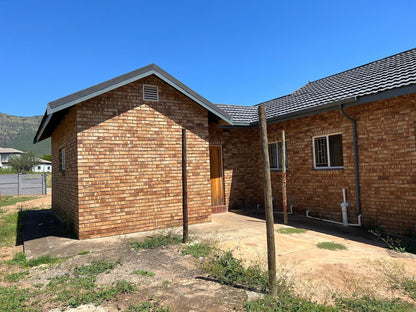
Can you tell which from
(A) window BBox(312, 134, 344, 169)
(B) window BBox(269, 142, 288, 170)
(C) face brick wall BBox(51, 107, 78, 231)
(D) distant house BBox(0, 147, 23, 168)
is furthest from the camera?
(D) distant house BBox(0, 147, 23, 168)

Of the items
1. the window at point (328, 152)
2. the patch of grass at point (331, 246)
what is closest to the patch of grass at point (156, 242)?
the patch of grass at point (331, 246)

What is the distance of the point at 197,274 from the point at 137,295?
1059 millimetres

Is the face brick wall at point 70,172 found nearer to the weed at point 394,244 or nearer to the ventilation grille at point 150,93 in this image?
the ventilation grille at point 150,93

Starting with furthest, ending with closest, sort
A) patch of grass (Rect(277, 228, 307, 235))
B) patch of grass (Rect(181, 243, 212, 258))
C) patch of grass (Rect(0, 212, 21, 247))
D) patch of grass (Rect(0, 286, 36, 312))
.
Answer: patch of grass (Rect(0, 212, 21, 247)), patch of grass (Rect(277, 228, 307, 235)), patch of grass (Rect(181, 243, 212, 258)), patch of grass (Rect(0, 286, 36, 312))

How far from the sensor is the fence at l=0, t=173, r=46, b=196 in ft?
71.3

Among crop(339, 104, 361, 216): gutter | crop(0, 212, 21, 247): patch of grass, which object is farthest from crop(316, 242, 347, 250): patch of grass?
crop(0, 212, 21, 247): patch of grass

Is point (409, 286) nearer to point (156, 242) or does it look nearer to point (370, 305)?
point (370, 305)

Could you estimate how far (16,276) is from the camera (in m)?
4.60

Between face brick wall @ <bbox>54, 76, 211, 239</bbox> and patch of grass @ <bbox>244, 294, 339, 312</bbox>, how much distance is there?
14.9 feet

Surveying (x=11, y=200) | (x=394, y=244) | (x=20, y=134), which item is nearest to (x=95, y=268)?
(x=394, y=244)

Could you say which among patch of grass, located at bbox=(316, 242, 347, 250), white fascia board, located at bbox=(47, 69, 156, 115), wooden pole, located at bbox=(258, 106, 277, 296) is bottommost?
patch of grass, located at bbox=(316, 242, 347, 250)

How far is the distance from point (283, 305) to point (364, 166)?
17.0 ft

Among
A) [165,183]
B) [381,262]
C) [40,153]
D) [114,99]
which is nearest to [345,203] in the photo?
[381,262]

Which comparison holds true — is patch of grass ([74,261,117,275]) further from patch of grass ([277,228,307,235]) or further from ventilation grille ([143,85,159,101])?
ventilation grille ([143,85,159,101])
